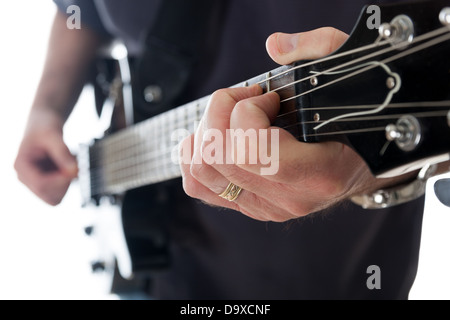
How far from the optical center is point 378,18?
13.1 inches

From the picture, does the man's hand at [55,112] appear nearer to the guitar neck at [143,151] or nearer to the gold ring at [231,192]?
the guitar neck at [143,151]

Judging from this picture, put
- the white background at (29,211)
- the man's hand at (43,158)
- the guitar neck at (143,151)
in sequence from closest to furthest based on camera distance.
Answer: the guitar neck at (143,151) → the man's hand at (43,158) → the white background at (29,211)

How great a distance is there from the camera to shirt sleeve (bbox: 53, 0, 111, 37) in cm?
100

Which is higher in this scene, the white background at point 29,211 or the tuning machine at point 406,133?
the white background at point 29,211

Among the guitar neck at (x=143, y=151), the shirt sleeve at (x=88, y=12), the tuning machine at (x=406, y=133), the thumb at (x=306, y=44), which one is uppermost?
the shirt sleeve at (x=88, y=12)

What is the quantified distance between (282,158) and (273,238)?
1.14ft

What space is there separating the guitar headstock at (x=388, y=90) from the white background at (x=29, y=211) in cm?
96

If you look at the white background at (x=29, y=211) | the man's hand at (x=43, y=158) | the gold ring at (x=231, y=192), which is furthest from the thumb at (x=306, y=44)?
the white background at (x=29, y=211)

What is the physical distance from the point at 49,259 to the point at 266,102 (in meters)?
1.12

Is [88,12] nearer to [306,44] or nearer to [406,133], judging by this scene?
[306,44]

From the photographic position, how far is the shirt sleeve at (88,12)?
1000 millimetres

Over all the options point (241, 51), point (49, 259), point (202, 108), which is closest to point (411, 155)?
point (202, 108)

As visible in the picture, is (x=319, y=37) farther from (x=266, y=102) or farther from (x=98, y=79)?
(x=98, y=79)

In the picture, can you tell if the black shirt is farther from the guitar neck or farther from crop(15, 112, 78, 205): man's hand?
crop(15, 112, 78, 205): man's hand
